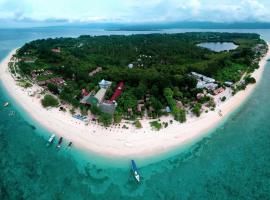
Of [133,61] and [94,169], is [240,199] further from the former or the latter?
[133,61]

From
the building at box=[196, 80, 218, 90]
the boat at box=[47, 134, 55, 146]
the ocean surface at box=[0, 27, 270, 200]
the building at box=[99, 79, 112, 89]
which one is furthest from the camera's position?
the building at box=[196, 80, 218, 90]

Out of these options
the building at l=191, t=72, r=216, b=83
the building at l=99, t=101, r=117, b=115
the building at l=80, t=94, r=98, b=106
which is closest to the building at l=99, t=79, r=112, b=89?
the building at l=80, t=94, r=98, b=106

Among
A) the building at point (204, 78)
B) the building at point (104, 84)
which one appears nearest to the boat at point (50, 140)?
the building at point (104, 84)

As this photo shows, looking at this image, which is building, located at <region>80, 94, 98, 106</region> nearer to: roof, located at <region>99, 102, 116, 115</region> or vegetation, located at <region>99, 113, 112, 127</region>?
roof, located at <region>99, 102, 116, 115</region>

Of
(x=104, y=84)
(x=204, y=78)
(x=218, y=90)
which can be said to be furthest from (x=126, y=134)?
(x=204, y=78)

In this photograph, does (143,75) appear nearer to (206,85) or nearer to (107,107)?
(206,85)
